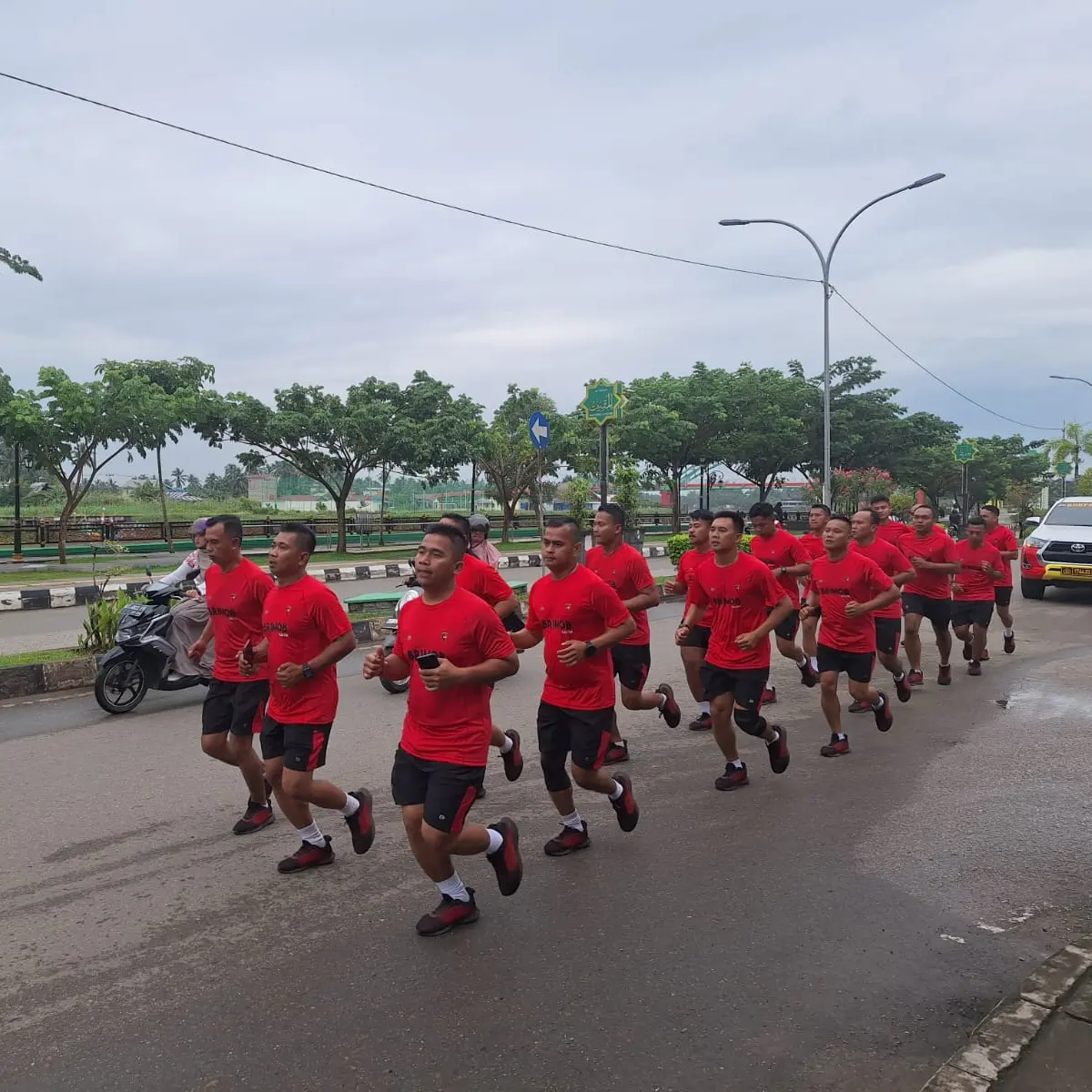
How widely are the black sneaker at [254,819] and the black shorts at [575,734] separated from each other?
163cm

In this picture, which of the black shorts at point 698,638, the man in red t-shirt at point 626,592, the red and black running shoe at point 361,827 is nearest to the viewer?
the red and black running shoe at point 361,827

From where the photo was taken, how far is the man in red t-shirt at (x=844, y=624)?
6.68 metres

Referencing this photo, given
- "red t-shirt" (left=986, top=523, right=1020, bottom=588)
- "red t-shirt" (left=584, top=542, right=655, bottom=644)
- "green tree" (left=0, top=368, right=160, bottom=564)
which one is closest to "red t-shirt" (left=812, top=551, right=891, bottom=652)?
"red t-shirt" (left=584, top=542, right=655, bottom=644)

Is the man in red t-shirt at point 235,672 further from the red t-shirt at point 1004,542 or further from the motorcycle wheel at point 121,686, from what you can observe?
the red t-shirt at point 1004,542

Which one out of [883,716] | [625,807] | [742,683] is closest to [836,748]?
[883,716]

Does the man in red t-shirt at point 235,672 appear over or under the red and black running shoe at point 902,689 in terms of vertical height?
over

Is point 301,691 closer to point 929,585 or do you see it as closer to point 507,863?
point 507,863

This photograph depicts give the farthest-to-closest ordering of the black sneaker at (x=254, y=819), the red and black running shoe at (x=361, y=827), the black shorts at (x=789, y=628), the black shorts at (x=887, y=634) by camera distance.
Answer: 1. the black shorts at (x=789, y=628)
2. the black shorts at (x=887, y=634)
3. the black sneaker at (x=254, y=819)
4. the red and black running shoe at (x=361, y=827)

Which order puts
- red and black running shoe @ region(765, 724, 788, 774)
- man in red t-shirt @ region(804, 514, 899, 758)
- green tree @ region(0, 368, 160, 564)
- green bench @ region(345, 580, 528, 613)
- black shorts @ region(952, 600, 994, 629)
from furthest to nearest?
green tree @ region(0, 368, 160, 564) < green bench @ region(345, 580, 528, 613) < black shorts @ region(952, 600, 994, 629) < man in red t-shirt @ region(804, 514, 899, 758) < red and black running shoe @ region(765, 724, 788, 774)

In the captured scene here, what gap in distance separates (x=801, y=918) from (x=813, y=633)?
17.4ft

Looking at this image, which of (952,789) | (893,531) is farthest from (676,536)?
(952,789)

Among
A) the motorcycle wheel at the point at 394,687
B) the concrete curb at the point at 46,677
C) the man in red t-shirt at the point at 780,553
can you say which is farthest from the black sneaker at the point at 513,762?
the concrete curb at the point at 46,677

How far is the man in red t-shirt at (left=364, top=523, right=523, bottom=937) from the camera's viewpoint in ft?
12.4

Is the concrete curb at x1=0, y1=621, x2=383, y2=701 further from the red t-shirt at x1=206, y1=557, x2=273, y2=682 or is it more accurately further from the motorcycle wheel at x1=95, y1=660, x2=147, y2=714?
the red t-shirt at x1=206, y1=557, x2=273, y2=682
